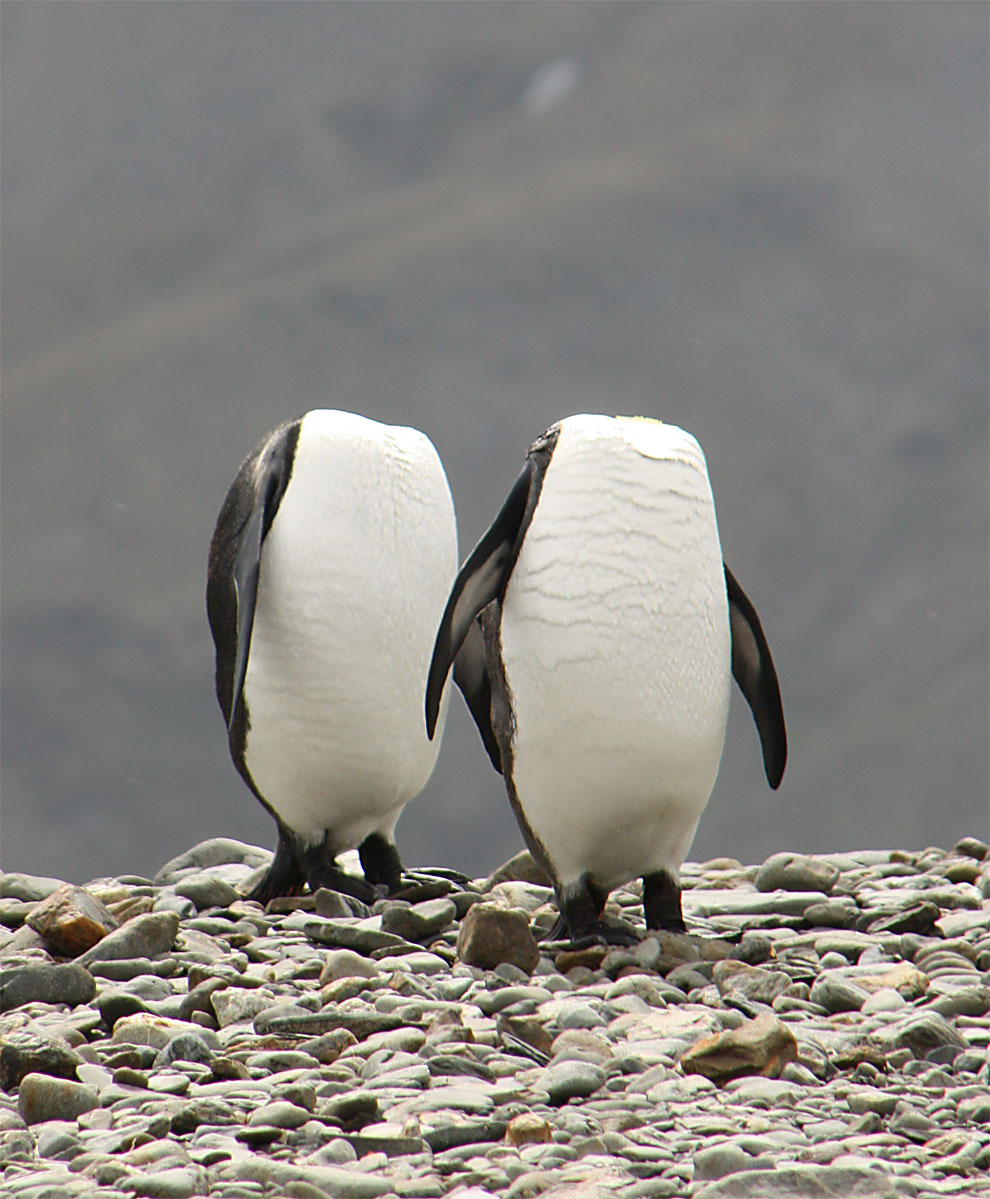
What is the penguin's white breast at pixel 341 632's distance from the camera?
17.6 feet

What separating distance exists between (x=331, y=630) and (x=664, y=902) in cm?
150

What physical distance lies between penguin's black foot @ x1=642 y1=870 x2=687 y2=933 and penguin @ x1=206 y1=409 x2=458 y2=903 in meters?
1.17

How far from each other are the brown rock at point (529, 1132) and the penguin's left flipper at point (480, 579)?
1.79 m

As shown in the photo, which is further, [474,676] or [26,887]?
[26,887]

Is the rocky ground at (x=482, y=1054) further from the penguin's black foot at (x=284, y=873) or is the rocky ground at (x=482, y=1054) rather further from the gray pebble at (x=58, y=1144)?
the penguin's black foot at (x=284, y=873)

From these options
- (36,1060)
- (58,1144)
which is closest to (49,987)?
(36,1060)

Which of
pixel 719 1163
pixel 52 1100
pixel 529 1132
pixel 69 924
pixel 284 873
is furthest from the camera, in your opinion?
pixel 284 873

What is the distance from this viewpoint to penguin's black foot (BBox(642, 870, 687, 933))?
464 cm

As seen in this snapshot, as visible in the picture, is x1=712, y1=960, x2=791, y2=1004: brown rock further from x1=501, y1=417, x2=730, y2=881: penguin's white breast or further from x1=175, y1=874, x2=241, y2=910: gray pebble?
x1=175, y1=874, x2=241, y2=910: gray pebble

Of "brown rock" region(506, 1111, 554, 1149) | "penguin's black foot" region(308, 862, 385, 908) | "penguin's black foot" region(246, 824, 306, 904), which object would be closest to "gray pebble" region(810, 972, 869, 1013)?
"brown rock" region(506, 1111, 554, 1149)

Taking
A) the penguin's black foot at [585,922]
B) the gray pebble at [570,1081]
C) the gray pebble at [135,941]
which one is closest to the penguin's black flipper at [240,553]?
the gray pebble at [135,941]

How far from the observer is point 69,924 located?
4.47 metres

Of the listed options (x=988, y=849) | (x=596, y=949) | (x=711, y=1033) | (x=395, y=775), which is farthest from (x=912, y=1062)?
(x=988, y=849)

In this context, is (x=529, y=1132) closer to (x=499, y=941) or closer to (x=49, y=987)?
(x=499, y=941)
